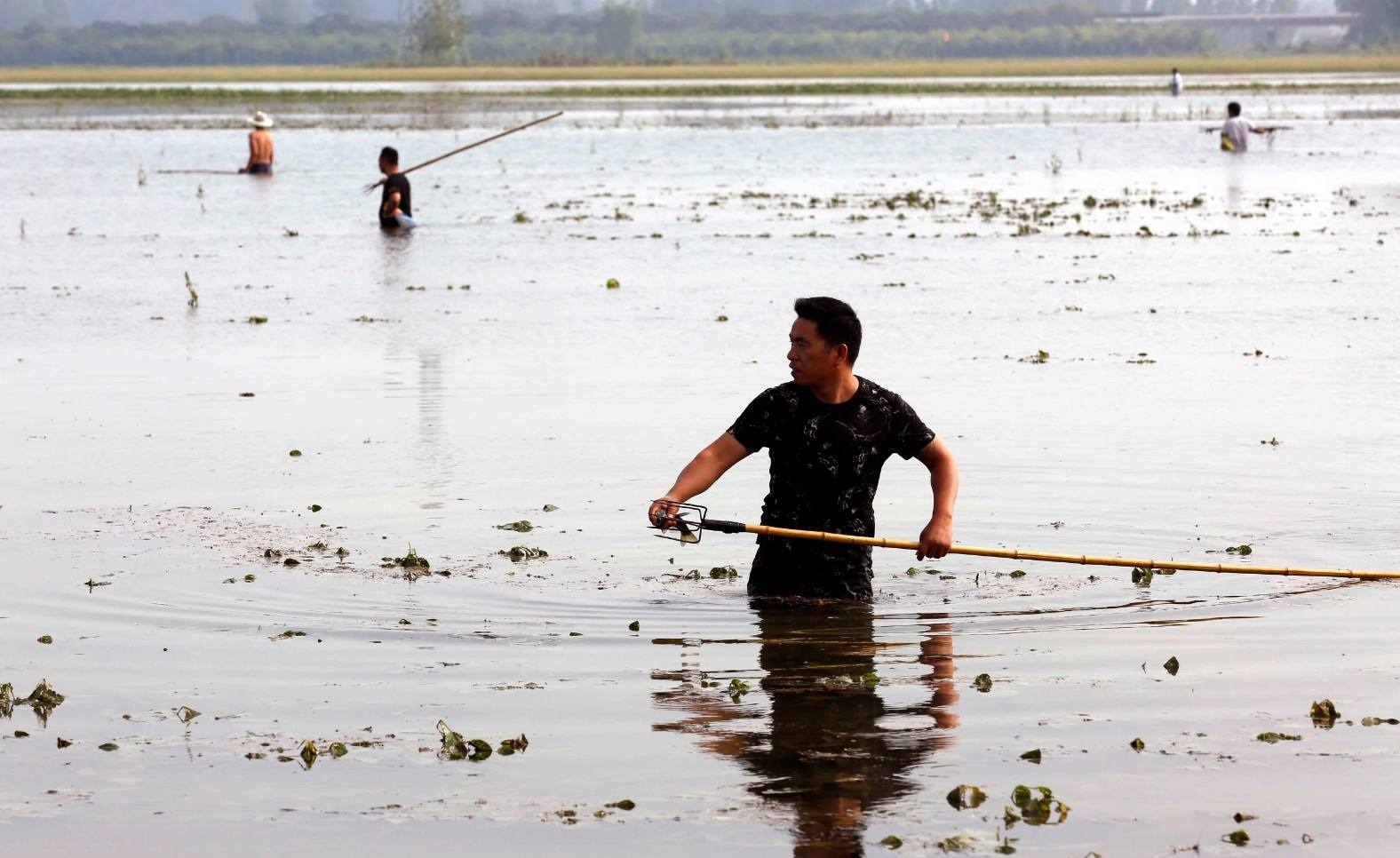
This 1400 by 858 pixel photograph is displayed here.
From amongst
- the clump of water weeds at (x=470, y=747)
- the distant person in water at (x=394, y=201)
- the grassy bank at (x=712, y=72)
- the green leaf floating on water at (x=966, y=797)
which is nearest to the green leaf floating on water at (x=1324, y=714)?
the green leaf floating on water at (x=966, y=797)

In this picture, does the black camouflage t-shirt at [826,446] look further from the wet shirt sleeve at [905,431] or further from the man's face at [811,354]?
the man's face at [811,354]

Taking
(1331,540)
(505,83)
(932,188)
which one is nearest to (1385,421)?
(1331,540)

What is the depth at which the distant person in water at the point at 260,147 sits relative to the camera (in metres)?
35.3

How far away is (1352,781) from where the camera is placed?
6203 millimetres

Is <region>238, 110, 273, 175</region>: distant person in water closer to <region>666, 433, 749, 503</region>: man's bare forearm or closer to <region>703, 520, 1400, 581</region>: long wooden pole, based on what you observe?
<region>666, 433, 749, 503</region>: man's bare forearm

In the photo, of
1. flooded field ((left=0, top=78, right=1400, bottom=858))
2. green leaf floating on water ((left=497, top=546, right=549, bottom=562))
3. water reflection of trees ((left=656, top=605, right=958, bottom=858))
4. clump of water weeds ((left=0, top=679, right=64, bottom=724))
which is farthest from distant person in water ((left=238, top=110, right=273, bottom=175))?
clump of water weeds ((left=0, top=679, right=64, bottom=724))

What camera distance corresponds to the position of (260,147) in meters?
36.0

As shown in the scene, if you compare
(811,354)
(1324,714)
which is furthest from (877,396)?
(1324,714)

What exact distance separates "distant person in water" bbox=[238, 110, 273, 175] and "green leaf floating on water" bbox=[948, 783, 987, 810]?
30716 mm

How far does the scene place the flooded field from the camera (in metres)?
6.19

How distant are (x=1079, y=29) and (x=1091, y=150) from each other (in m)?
157

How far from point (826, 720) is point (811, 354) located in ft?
4.87

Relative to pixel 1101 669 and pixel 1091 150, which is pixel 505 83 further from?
pixel 1101 669

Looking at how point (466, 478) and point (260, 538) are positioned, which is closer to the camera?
point (260, 538)
